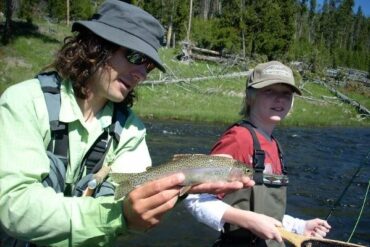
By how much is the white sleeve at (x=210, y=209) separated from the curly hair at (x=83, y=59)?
4.29 feet

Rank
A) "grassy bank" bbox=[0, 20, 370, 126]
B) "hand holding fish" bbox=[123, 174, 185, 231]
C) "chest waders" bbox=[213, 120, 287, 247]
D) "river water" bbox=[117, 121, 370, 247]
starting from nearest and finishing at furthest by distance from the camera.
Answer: "hand holding fish" bbox=[123, 174, 185, 231], "chest waders" bbox=[213, 120, 287, 247], "river water" bbox=[117, 121, 370, 247], "grassy bank" bbox=[0, 20, 370, 126]

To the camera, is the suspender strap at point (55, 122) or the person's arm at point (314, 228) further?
the person's arm at point (314, 228)

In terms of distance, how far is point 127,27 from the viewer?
3.13 metres

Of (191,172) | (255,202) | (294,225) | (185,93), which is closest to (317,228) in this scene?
(294,225)

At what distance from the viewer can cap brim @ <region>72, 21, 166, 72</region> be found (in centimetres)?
305

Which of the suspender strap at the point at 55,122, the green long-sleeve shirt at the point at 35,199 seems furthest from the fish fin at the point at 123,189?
the suspender strap at the point at 55,122

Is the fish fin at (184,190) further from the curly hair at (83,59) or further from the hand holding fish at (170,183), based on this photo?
the curly hair at (83,59)

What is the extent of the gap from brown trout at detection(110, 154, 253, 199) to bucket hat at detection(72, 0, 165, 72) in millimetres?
725

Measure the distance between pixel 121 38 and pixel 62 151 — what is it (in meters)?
0.82

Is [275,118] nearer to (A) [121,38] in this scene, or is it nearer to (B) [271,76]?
(B) [271,76]

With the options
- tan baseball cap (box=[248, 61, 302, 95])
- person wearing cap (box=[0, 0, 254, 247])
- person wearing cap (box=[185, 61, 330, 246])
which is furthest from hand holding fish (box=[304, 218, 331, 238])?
person wearing cap (box=[0, 0, 254, 247])

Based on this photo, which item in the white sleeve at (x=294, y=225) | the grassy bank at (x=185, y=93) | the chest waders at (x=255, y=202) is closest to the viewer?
the chest waders at (x=255, y=202)

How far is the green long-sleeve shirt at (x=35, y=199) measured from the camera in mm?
2522

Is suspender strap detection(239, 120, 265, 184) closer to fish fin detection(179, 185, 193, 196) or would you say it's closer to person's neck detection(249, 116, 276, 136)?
person's neck detection(249, 116, 276, 136)
